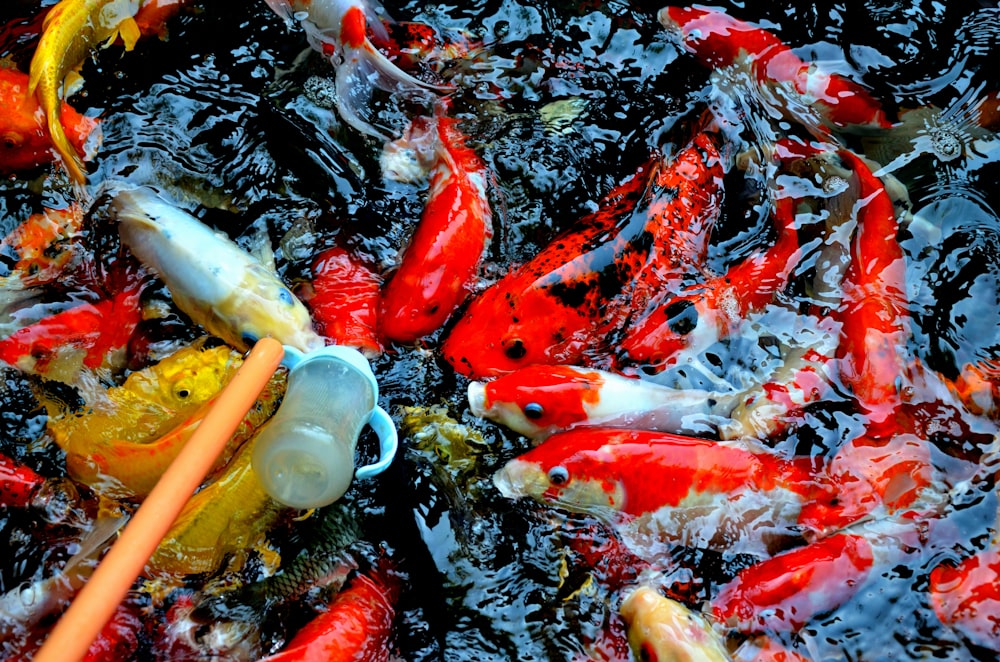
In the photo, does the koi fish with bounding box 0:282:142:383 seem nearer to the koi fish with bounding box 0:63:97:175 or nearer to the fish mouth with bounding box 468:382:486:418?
the koi fish with bounding box 0:63:97:175

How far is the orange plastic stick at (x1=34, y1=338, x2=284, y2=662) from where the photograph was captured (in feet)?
4.35

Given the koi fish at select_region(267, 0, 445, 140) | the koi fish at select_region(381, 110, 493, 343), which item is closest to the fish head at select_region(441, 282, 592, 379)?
the koi fish at select_region(381, 110, 493, 343)

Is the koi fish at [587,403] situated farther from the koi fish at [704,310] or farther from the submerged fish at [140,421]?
the submerged fish at [140,421]

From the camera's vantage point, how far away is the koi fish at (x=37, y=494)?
2418 mm

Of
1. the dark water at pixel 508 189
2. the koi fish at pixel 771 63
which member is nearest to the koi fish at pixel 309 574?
the dark water at pixel 508 189

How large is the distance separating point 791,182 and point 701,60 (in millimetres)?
722

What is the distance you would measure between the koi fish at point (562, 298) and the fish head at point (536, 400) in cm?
13

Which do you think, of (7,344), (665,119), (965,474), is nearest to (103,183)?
(7,344)

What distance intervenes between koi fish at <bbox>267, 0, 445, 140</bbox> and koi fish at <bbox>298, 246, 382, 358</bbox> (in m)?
0.65

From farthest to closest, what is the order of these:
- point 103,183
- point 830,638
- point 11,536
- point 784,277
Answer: point 103,183 → point 784,277 → point 11,536 → point 830,638

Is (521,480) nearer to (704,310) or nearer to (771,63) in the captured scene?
(704,310)

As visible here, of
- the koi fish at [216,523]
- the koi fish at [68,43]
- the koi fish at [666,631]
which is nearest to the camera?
the koi fish at [666,631]

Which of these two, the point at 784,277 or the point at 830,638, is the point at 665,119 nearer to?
the point at 784,277

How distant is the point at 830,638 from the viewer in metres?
2.24
